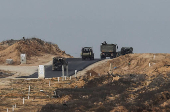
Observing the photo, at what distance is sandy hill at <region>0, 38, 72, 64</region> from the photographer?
73250 mm

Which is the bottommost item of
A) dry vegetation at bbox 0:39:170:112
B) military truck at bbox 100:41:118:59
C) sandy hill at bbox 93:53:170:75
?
dry vegetation at bbox 0:39:170:112

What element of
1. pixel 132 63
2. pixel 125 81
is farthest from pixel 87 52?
pixel 125 81

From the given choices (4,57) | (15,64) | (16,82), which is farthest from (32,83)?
(4,57)

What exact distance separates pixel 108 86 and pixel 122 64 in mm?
21934

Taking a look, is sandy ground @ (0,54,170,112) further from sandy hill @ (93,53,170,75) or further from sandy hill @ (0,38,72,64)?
sandy hill @ (0,38,72,64)

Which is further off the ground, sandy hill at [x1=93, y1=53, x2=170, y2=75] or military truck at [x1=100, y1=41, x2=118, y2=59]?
military truck at [x1=100, y1=41, x2=118, y2=59]

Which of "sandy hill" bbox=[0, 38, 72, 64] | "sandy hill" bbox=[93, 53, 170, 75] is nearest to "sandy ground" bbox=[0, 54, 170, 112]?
"sandy hill" bbox=[93, 53, 170, 75]

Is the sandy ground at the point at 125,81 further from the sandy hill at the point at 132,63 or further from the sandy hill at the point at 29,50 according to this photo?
the sandy hill at the point at 29,50

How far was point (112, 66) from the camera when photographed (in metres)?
57.3

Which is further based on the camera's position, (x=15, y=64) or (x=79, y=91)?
(x=15, y=64)

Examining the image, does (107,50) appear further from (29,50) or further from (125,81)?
(125,81)

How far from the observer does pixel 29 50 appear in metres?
77.9

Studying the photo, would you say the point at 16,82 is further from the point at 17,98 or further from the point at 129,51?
the point at 129,51

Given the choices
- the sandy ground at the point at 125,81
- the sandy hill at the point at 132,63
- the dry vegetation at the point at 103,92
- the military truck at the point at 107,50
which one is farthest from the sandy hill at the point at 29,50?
the dry vegetation at the point at 103,92
